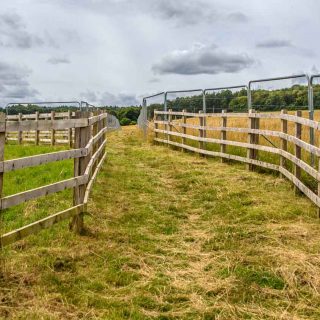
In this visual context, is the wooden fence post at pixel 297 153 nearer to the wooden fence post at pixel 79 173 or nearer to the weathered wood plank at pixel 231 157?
the weathered wood plank at pixel 231 157

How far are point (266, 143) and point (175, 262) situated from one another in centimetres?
726

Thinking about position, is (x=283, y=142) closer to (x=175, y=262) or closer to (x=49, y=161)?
(x=175, y=262)

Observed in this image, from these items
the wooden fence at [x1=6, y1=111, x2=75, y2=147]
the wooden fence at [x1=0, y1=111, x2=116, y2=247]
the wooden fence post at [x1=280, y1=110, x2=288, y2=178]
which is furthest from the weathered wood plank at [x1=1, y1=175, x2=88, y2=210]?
the wooden fence at [x1=6, y1=111, x2=75, y2=147]

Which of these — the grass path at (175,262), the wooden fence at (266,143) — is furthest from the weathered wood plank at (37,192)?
the wooden fence at (266,143)

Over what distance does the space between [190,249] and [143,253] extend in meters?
0.57

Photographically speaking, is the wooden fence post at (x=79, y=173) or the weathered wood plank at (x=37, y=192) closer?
the weathered wood plank at (x=37, y=192)

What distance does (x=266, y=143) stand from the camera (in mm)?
11555

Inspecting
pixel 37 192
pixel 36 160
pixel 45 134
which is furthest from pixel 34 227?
pixel 45 134

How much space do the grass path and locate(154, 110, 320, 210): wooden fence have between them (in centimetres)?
58

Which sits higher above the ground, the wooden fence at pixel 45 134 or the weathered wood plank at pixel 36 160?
the wooden fence at pixel 45 134

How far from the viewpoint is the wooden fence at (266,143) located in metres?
7.96

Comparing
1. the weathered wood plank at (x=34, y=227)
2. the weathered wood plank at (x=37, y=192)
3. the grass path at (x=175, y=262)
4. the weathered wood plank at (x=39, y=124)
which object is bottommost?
the grass path at (x=175, y=262)

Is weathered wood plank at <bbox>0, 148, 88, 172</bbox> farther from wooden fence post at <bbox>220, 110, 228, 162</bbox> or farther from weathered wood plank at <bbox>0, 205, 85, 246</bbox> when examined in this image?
wooden fence post at <bbox>220, 110, 228, 162</bbox>

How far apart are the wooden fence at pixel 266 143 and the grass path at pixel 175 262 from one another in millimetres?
582
